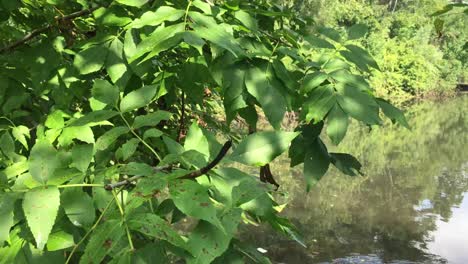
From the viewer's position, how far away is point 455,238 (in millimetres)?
10258

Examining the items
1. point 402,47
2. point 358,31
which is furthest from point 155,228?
point 402,47

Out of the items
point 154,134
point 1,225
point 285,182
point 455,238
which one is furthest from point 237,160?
point 285,182

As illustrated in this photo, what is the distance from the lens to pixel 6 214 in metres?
0.75

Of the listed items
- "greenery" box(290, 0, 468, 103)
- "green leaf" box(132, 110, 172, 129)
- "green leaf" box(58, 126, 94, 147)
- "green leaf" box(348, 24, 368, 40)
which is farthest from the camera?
"greenery" box(290, 0, 468, 103)

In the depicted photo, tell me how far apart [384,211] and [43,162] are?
451 inches

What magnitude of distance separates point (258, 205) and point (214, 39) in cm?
35

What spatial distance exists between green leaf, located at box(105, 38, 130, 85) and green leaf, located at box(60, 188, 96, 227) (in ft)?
1.84

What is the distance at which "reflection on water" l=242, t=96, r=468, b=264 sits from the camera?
9.11 meters

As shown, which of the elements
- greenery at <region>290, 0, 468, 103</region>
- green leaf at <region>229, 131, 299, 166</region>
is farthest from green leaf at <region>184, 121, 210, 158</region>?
greenery at <region>290, 0, 468, 103</region>

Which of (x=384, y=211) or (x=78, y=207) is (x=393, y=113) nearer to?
(x=78, y=207)

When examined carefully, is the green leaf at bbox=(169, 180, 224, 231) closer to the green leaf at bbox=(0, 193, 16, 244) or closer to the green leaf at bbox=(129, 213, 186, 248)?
the green leaf at bbox=(129, 213, 186, 248)

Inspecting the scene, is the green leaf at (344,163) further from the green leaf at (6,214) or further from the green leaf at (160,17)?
the green leaf at (6,214)

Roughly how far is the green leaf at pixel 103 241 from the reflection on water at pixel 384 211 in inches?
317

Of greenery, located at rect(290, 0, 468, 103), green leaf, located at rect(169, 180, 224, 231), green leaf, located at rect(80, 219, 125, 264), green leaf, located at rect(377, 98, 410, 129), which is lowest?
greenery, located at rect(290, 0, 468, 103)
